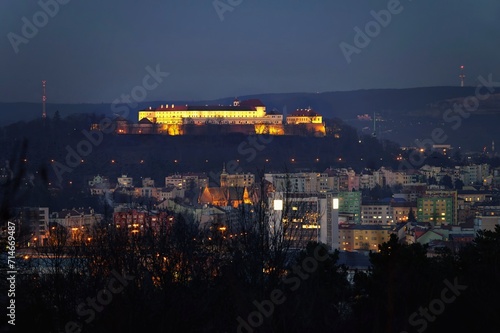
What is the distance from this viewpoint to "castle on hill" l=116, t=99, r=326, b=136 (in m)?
44.7

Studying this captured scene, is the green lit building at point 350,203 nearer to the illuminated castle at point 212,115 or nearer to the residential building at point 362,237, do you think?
the residential building at point 362,237

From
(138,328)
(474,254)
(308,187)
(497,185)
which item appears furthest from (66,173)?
(138,328)

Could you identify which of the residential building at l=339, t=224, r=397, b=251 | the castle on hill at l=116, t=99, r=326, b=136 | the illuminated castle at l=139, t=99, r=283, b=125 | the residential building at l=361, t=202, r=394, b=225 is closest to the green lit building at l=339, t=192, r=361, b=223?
the residential building at l=361, t=202, r=394, b=225

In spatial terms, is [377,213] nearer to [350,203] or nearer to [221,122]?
[350,203]

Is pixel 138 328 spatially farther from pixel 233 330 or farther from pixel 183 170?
pixel 183 170

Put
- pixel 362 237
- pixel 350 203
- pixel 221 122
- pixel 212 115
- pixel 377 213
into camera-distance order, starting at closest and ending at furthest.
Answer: pixel 362 237 < pixel 377 213 < pixel 350 203 < pixel 221 122 < pixel 212 115

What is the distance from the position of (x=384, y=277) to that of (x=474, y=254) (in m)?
1.93

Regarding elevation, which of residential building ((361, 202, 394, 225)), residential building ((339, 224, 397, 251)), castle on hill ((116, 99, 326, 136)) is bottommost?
residential building ((339, 224, 397, 251))

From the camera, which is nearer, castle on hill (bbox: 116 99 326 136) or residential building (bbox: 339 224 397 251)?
residential building (bbox: 339 224 397 251)

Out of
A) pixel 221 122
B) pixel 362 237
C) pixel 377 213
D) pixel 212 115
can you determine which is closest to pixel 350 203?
pixel 377 213

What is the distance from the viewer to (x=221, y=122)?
45.6 metres

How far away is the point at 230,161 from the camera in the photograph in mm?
40625

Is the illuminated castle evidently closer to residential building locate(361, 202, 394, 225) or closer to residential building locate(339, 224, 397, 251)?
residential building locate(361, 202, 394, 225)

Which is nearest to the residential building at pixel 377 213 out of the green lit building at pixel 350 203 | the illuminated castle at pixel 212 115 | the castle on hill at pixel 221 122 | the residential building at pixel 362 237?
the green lit building at pixel 350 203
